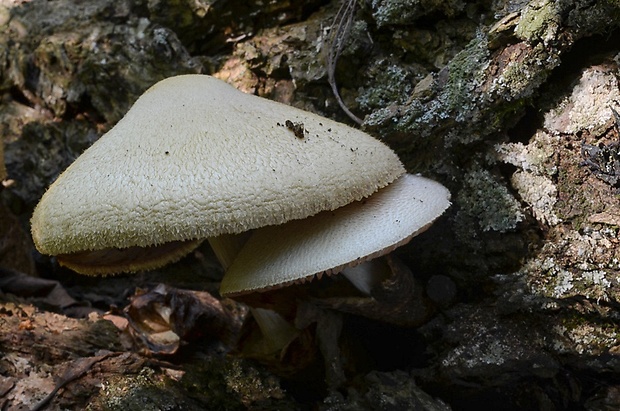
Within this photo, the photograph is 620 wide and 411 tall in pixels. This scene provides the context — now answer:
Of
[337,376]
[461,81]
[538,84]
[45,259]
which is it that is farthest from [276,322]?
[45,259]

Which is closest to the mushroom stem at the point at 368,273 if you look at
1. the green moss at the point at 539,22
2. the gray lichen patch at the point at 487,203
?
the gray lichen patch at the point at 487,203

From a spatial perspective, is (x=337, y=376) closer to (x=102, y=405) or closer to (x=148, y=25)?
(x=102, y=405)

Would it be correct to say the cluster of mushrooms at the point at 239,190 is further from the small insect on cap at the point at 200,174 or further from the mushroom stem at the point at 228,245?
the mushroom stem at the point at 228,245

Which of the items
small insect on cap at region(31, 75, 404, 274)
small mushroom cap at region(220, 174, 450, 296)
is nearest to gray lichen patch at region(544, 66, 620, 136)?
small mushroom cap at region(220, 174, 450, 296)

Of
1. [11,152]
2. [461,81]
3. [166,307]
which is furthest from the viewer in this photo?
[11,152]

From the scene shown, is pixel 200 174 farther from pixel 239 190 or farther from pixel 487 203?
pixel 487 203

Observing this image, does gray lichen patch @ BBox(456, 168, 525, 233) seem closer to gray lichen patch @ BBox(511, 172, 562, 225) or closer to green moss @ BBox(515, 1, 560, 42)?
gray lichen patch @ BBox(511, 172, 562, 225)

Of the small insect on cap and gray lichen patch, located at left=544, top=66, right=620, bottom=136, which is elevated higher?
the small insect on cap
